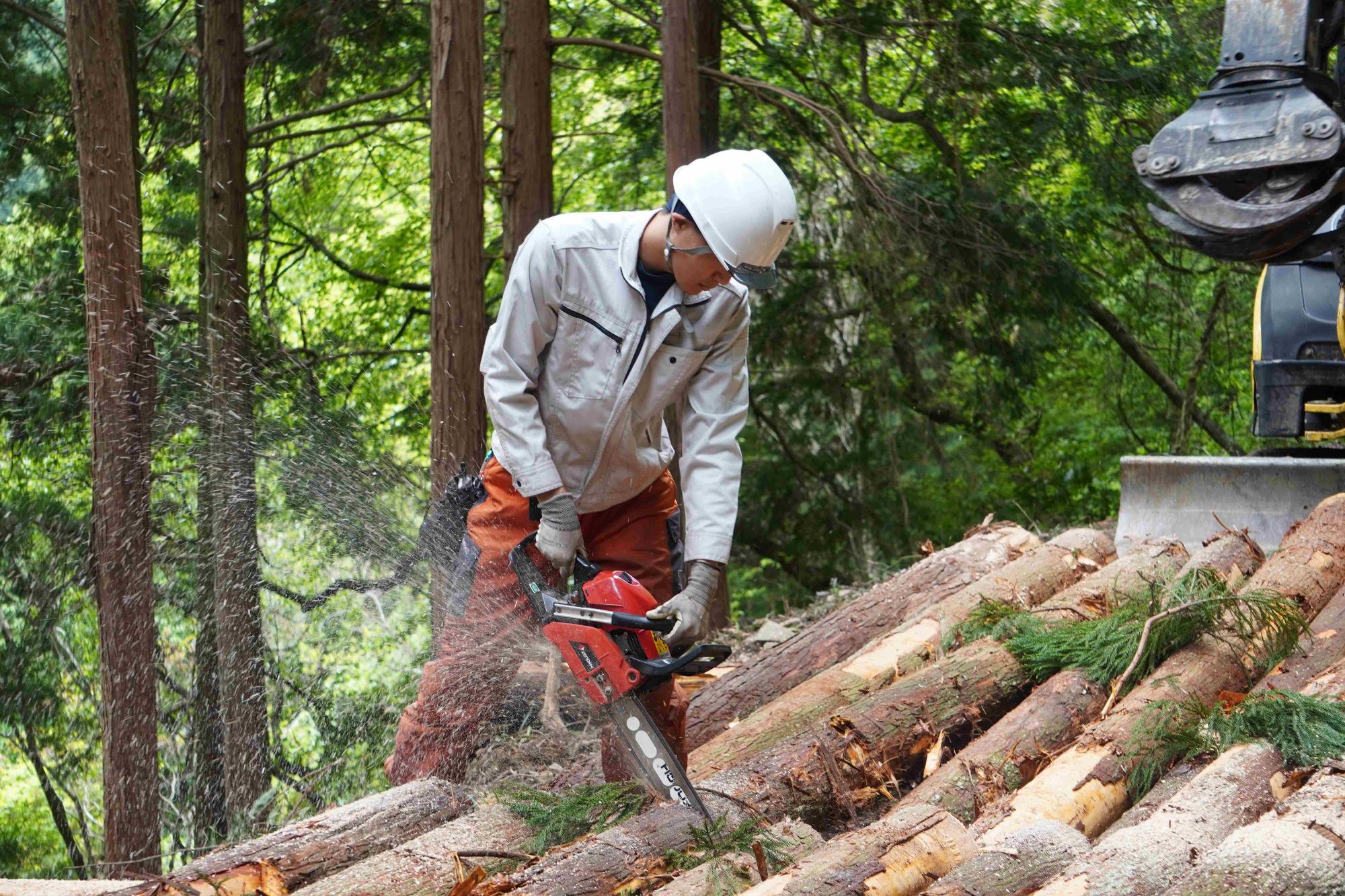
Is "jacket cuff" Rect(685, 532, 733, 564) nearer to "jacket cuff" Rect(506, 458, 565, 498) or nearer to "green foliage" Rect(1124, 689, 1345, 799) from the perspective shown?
"jacket cuff" Rect(506, 458, 565, 498)

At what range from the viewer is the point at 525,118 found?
7.05 meters

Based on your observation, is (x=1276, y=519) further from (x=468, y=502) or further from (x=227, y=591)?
(x=227, y=591)

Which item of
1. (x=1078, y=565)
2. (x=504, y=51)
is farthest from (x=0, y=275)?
(x=1078, y=565)

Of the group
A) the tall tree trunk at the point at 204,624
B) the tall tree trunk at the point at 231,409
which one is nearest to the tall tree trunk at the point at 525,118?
the tall tree trunk at the point at 231,409

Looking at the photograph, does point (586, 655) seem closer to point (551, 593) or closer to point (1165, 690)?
point (551, 593)

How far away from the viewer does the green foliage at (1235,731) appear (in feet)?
10.2

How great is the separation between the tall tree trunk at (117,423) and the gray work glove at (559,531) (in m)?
3.63

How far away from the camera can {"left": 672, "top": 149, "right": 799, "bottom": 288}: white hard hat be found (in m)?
3.18

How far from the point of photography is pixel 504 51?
23.5 ft

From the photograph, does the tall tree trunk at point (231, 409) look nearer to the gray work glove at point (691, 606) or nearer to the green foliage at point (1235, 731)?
the gray work glove at point (691, 606)

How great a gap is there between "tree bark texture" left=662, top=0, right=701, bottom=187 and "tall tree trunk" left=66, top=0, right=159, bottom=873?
2.99m

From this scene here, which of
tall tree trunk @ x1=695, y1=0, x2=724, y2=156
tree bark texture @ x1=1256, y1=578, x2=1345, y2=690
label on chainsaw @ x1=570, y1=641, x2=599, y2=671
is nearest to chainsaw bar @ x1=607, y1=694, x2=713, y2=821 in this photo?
label on chainsaw @ x1=570, y1=641, x2=599, y2=671

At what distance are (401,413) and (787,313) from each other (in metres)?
3.39

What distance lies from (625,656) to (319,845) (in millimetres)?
925
